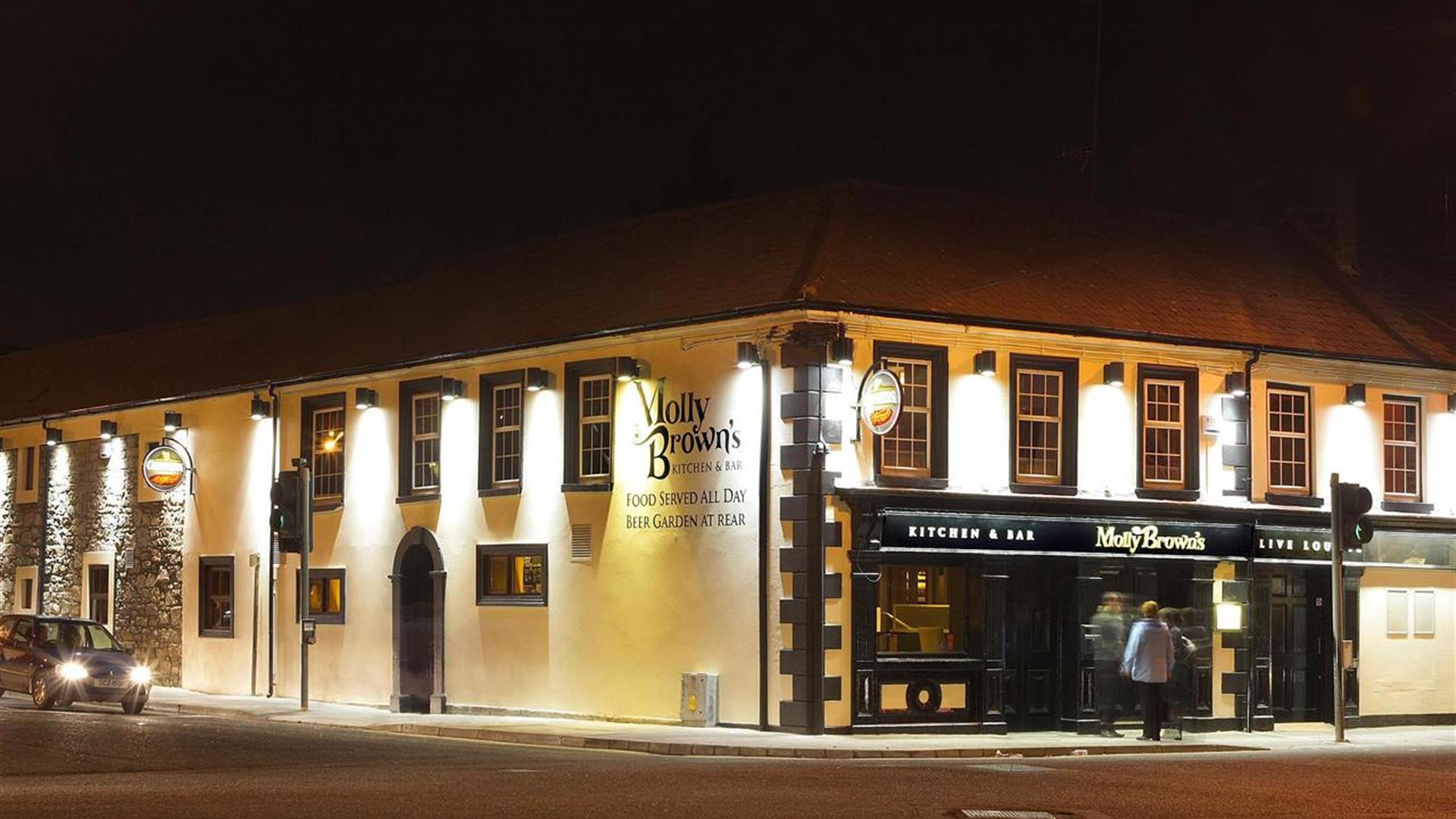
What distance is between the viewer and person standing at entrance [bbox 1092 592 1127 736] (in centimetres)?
2791

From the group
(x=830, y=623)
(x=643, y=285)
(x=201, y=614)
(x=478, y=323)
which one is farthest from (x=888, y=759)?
(x=201, y=614)

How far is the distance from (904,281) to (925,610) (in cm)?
452

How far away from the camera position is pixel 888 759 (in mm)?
23188

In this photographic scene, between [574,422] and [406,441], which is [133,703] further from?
[574,422]

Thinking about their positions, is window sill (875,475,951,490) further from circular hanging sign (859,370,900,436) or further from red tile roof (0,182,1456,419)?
red tile roof (0,182,1456,419)

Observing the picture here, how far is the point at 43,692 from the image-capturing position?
31375mm

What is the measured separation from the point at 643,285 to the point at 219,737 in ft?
31.6

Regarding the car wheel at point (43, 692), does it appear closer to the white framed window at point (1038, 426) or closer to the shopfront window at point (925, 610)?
the shopfront window at point (925, 610)

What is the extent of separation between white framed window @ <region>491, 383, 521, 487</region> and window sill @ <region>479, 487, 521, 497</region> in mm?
91

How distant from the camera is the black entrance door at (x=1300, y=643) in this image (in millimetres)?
30109

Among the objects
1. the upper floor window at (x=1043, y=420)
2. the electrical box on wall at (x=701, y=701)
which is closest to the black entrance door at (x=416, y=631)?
the electrical box on wall at (x=701, y=701)

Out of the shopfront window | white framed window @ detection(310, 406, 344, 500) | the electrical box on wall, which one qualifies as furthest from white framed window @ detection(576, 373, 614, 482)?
white framed window @ detection(310, 406, 344, 500)

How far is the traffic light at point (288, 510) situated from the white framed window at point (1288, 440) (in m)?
14.9

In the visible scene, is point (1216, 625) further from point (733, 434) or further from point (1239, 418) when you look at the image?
point (733, 434)
